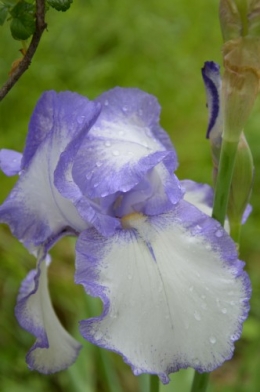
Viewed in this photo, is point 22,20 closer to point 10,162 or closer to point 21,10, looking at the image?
point 21,10

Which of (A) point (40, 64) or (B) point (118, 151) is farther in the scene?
(A) point (40, 64)

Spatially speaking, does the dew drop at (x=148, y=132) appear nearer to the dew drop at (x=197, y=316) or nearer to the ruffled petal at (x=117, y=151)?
the ruffled petal at (x=117, y=151)

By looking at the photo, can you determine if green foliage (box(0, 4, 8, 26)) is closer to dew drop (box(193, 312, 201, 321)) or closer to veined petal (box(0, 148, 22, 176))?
veined petal (box(0, 148, 22, 176))

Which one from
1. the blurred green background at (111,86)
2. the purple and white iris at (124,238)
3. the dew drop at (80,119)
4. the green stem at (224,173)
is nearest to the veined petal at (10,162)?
the purple and white iris at (124,238)

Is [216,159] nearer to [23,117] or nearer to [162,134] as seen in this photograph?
[162,134]

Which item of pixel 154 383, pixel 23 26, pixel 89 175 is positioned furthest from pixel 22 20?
pixel 154 383

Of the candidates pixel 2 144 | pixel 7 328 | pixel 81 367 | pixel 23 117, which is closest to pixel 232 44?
pixel 81 367

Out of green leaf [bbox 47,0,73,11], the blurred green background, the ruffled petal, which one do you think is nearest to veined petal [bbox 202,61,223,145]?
the ruffled petal
